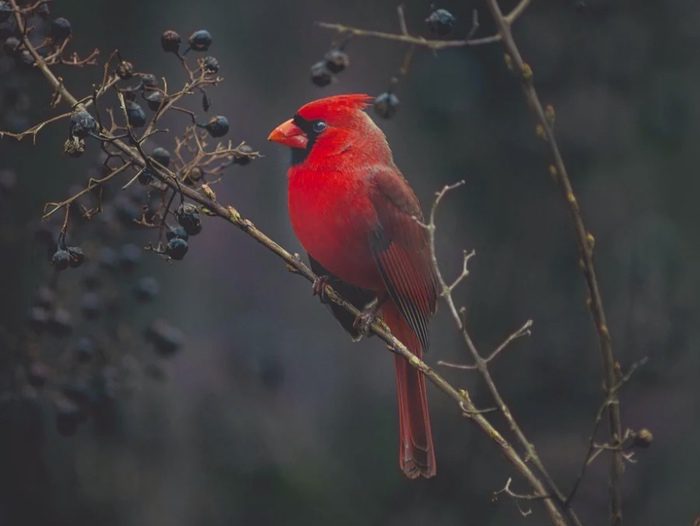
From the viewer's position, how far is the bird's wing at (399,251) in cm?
154

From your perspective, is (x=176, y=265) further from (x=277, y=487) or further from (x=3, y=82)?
(x=3, y=82)

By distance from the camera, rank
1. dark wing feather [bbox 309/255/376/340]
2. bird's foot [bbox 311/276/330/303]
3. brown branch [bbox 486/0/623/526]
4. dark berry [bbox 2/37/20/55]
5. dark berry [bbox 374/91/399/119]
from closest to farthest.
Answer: brown branch [bbox 486/0/623/526]
dark berry [bbox 374/91/399/119]
dark berry [bbox 2/37/20/55]
bird's foot [bbox 311/276/330/303]
dark wing feather [bbox 309/255/376/340]

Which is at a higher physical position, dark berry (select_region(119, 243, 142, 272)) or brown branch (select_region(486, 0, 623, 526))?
brown branch (select_region(486, 0, 623, 526))

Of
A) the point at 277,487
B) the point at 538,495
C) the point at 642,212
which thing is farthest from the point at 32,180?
the point at 538,495

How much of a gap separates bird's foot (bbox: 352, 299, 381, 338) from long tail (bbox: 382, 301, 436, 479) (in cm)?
4

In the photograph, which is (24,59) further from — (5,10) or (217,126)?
(217,126)

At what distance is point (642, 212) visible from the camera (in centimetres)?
232

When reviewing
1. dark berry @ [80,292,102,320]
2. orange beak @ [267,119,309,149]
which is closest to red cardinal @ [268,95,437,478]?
orange beak @ [267,119,309,149]

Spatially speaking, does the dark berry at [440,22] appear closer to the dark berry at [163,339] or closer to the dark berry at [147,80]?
the dark berry at [147,80]

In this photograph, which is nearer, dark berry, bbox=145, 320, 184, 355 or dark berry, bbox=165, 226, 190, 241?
dark berry, bbox=165, 226, 190, 241

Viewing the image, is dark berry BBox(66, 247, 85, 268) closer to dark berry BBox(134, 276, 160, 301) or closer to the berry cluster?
the berry cluster

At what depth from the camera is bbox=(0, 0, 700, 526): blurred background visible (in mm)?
2172

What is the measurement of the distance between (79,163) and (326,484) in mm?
861

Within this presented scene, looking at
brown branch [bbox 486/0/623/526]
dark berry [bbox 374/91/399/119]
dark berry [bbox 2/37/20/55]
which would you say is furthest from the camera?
dark berry [bbox 2/37/20/55]
